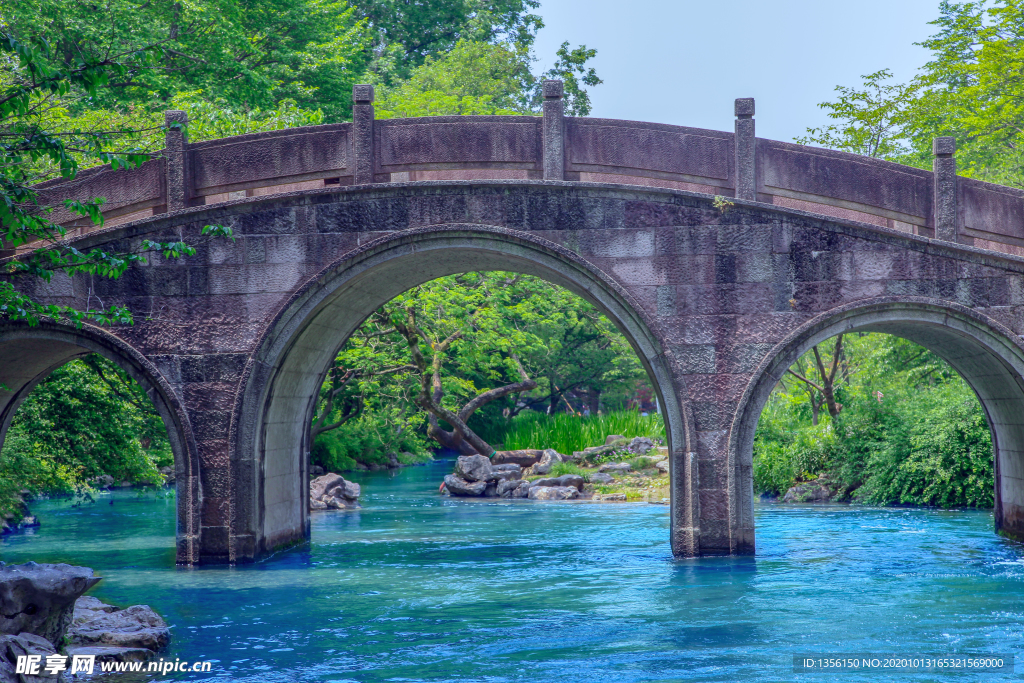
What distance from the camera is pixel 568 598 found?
960 cm

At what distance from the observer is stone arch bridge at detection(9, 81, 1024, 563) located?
10602mm

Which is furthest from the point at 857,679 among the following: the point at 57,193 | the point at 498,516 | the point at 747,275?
the point at 498,516

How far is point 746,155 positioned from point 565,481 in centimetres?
1102

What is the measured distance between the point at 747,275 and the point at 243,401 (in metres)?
5.82

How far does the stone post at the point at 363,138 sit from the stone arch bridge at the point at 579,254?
3cm

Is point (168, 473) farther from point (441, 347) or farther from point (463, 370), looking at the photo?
point (441, 347)

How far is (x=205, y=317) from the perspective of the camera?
11.0 meters

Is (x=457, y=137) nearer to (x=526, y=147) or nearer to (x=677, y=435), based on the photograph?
(x=526, y=147)

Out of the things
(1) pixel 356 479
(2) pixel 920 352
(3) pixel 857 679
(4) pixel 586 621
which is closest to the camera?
(3) pixel 857 679

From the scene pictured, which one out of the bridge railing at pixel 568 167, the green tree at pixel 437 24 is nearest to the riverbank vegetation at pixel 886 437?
the bridge railing at pixel 568 167

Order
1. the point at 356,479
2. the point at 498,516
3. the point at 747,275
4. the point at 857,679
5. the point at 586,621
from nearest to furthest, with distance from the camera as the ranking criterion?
the point at 857,679
the point at 586,621
the point at 747,275
the point at 498,516
the point at 356,479

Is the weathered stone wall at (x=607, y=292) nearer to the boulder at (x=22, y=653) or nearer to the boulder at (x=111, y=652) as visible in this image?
the boulder at (x=111, y=652)

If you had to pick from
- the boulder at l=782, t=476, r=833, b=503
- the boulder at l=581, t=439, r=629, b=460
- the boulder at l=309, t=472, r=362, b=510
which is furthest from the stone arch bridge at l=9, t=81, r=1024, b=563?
the boulder at l=581, t=439, r=629, b=460

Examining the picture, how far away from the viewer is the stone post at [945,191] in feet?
35.0
